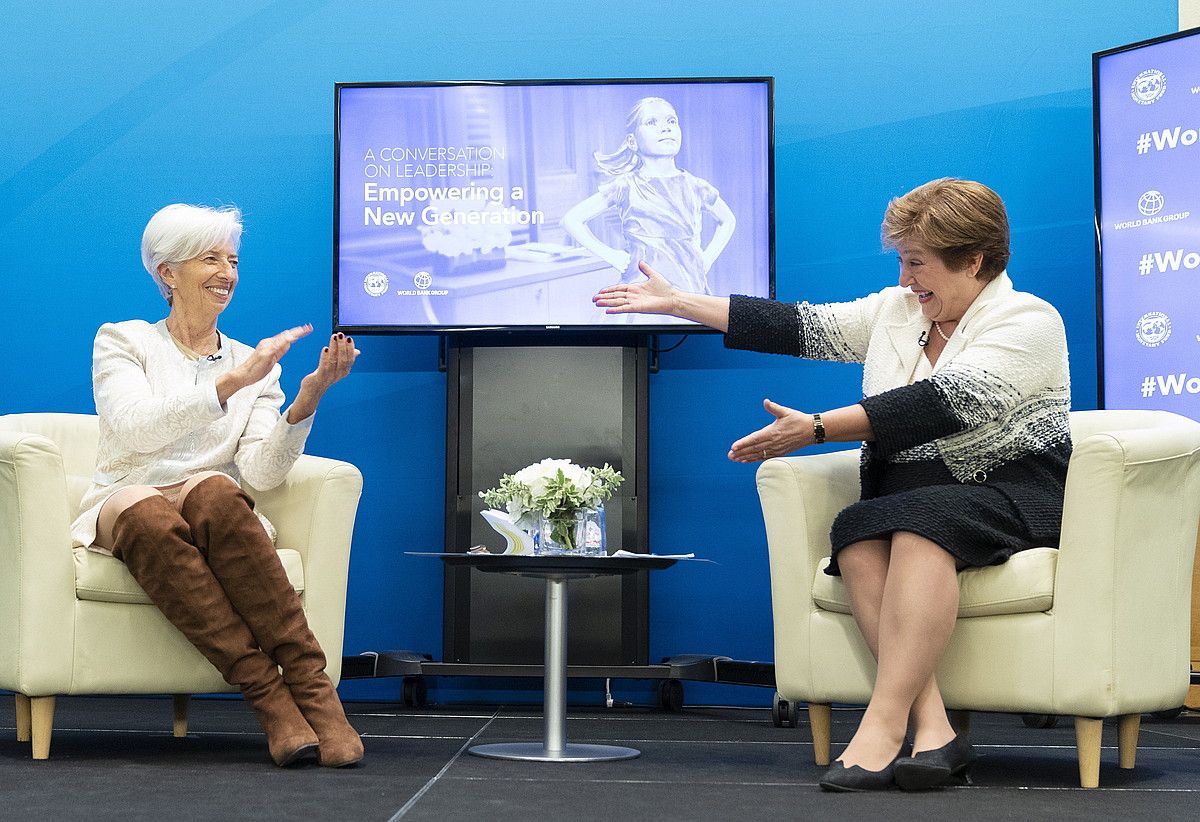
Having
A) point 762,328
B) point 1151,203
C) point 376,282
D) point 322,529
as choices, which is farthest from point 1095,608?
point 376,282

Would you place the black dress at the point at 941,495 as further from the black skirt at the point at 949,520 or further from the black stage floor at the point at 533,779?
the black stage floor at the point at 533,779

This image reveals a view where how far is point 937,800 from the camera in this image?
195 cm

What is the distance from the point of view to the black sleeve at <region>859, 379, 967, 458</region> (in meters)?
2.18

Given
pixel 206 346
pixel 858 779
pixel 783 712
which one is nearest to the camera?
pixel 858 779

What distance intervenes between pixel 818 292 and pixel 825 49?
738 mm

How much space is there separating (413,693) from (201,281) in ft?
4.68

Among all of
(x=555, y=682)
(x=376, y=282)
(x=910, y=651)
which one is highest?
(x=376, y=282)

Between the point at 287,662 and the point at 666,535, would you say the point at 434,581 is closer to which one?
the point at 666,535

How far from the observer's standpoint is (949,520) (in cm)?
209

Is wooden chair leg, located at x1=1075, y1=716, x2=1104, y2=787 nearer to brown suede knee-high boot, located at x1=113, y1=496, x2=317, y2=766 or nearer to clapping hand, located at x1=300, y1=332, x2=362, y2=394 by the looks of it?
brown suede knee-high boot, located at x1=113, y1=496, x2=317, y2=766

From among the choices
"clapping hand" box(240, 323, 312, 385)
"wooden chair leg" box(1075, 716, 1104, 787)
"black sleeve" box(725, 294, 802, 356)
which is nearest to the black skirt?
"wooden chair leg" box(1075, 716, 1104, 787)

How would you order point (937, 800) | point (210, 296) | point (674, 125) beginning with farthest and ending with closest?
point (674, 125) → point (210, 296) → point (937, 800)

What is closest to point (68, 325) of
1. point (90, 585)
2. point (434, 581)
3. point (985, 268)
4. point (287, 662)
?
point (434, 581)

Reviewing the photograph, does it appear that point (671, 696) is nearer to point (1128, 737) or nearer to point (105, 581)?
point (1128, 737)
